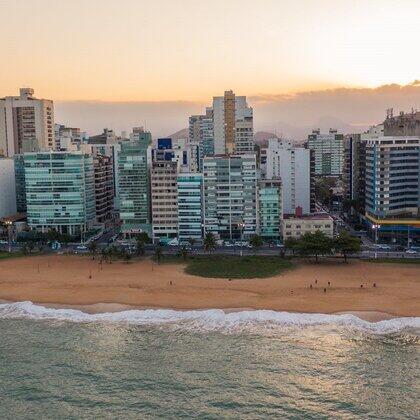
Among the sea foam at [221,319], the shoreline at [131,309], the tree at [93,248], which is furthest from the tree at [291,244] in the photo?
the tree at [93,248]

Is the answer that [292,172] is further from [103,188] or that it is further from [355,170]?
[103,188]

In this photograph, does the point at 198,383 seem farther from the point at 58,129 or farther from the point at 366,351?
the point at 58,129

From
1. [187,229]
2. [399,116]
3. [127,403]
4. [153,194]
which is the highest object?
[399,116]

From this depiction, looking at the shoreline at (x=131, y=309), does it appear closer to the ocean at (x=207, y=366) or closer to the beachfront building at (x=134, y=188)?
the ocean at (x=207, y=366)

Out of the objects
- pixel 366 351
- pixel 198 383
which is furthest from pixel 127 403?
pixel 366 351

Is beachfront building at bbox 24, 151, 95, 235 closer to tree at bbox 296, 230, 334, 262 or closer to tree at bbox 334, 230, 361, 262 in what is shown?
tree at bbox 296, 230, 334, 262

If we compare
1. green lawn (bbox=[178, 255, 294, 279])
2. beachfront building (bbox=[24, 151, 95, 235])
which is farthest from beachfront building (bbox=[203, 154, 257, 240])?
beachfront building (bbox=[24, 151, 95, 235])

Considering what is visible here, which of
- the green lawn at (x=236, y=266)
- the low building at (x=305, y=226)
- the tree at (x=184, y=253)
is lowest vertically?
the green lawn at (x=236, y=266)

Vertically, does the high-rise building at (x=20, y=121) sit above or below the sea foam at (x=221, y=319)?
above
